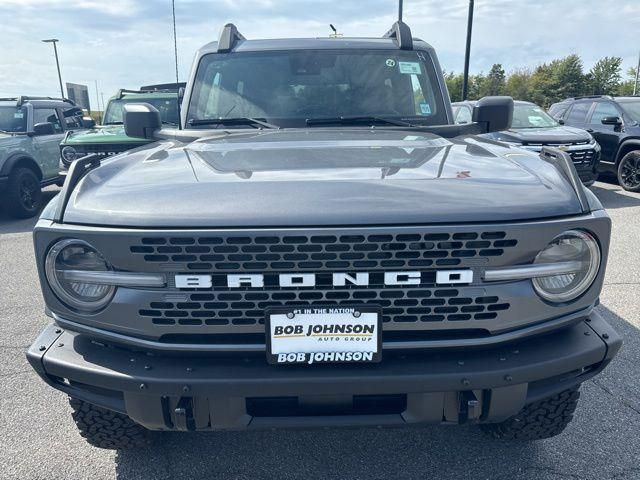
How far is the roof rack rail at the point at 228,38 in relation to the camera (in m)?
3.51

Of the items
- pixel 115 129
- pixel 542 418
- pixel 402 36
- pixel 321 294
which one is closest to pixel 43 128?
pixel 115 129

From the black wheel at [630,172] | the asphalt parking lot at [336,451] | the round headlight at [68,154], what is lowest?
the asphalt parking lot at [336,451]

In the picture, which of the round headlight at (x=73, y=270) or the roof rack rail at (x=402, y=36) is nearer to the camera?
the round headlight at (x=73, y=270)

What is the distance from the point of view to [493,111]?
335 centimetres

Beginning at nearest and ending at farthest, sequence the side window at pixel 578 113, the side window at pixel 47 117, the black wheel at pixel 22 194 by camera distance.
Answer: the black wheel at pixel 22 194
the side window at pixel 47 117
the side window at pixel 578 113

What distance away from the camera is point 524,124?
32.8 feet

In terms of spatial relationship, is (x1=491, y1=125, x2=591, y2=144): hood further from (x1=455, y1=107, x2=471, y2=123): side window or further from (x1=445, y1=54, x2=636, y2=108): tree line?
(x1=445, y1=54, x2=636, y2=108): tree line

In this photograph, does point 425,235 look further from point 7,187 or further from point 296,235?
point 7,187

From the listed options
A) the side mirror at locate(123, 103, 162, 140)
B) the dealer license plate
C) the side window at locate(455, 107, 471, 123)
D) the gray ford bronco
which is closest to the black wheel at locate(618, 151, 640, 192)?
the side window at locate(455, 107, 471, 123)

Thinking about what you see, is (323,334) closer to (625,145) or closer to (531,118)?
(531,118)

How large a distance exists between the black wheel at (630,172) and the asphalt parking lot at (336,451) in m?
7.87

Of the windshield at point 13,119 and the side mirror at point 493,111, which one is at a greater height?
the side mirror at point 493,111

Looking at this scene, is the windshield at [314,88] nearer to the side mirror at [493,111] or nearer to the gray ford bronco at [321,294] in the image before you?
the side mirror at [493,111]

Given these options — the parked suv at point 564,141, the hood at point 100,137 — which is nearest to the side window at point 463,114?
the parked suv at point 564,141
